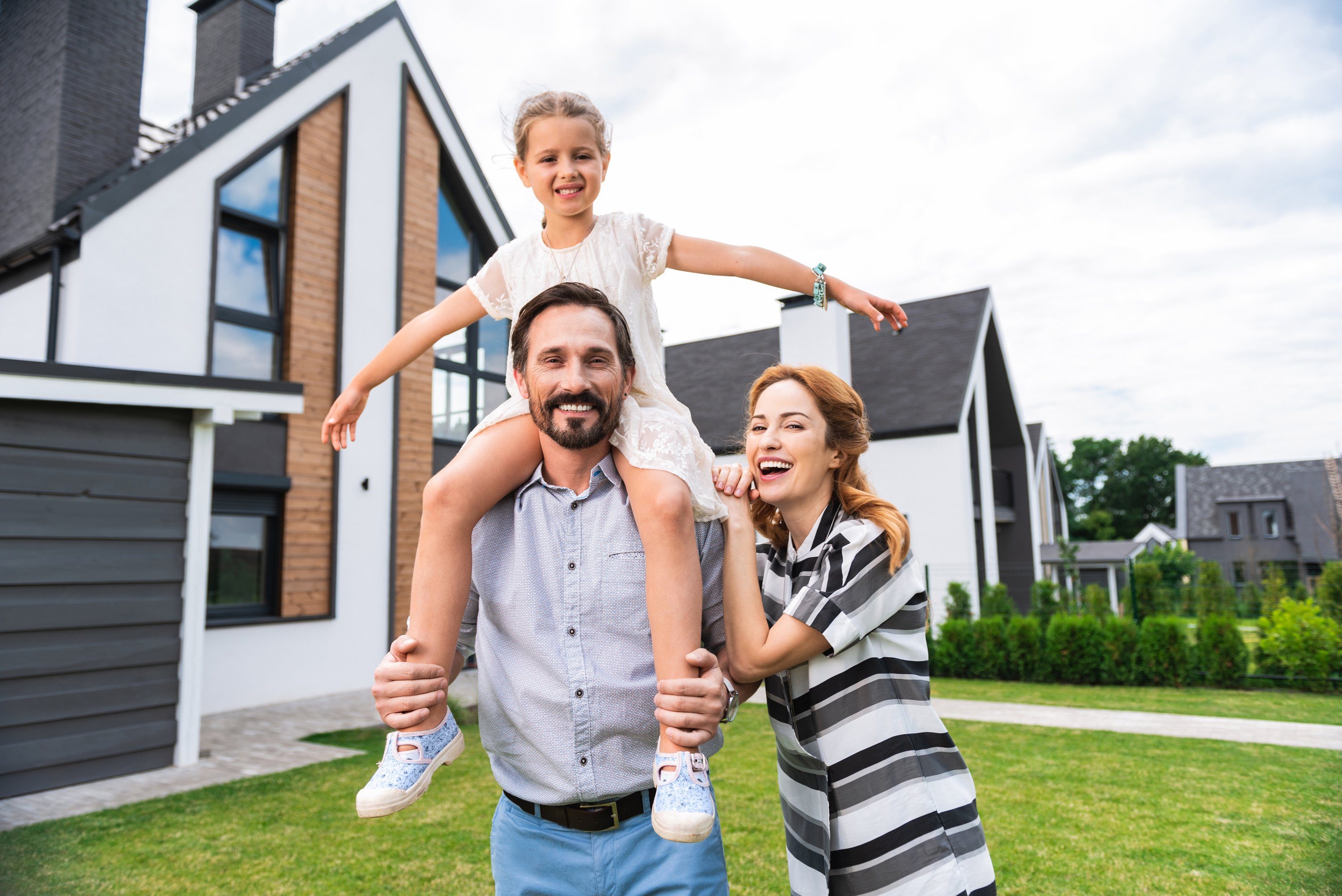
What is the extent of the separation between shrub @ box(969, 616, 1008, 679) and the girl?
11.0 metres

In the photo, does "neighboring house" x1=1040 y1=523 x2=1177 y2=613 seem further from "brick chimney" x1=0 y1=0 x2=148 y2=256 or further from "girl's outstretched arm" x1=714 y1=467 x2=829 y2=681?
"brick chimney" x1=0 y1=0 x2=148 y2=256

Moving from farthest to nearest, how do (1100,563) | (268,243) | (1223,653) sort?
(1100,563), (1223,653), (268,243)

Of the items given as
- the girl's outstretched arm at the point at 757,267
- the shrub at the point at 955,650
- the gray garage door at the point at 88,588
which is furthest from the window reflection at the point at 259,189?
the shrub at the point at 955,650

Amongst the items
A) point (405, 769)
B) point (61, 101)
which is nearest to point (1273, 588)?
point (405, 769)

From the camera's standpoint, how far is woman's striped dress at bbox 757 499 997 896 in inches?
74.0

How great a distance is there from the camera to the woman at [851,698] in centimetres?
188

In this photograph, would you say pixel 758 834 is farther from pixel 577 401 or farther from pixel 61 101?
pixel 61 101

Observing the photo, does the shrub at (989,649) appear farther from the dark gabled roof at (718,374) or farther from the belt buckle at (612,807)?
the belt buckle at (612,807)

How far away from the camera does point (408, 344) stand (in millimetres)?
2207

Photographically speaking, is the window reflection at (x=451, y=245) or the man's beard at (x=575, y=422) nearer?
the man's beard at (x=575, y=422)

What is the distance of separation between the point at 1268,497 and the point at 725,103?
137ft

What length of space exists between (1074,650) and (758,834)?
819 cm

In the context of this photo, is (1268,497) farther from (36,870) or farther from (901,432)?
(36,870)

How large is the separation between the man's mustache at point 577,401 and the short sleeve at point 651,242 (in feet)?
1.79
